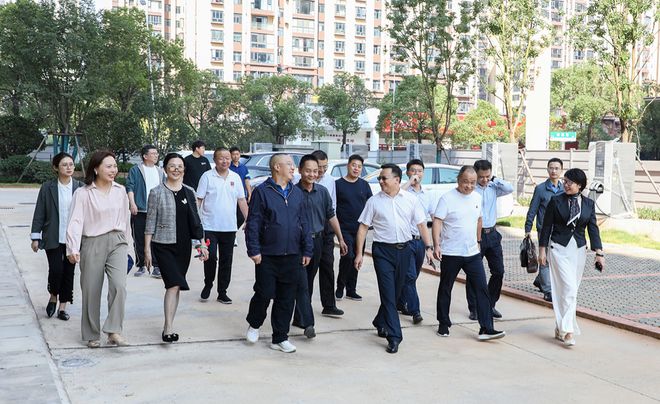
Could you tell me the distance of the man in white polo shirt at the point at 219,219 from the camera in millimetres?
8516

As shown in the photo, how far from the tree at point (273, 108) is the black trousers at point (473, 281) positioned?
4472 cm

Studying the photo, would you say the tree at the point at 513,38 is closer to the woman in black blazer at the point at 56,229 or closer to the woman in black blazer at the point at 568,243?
the woman in black blazer at the point at 568,243

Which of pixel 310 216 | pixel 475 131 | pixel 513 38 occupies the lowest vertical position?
pixel 310 216

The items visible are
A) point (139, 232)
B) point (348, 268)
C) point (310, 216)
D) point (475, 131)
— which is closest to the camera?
point (310, 216)

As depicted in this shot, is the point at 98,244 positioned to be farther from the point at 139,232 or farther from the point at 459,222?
the point at 139,232

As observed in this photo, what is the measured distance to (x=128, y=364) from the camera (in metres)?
5.97

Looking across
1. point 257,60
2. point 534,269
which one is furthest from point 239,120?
point 534,269

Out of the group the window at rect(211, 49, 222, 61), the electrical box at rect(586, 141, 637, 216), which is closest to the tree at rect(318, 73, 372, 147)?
the window at rect(211, 49, 222, 61)

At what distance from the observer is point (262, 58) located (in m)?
84.2

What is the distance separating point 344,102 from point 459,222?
53622 millimetres

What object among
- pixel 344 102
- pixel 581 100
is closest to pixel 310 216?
pixel 581 100

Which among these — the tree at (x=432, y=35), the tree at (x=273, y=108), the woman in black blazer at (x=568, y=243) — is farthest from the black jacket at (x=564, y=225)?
the tree at (x=273, y=108)

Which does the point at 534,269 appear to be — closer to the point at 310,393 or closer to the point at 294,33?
the point at 310,393

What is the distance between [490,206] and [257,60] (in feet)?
257
